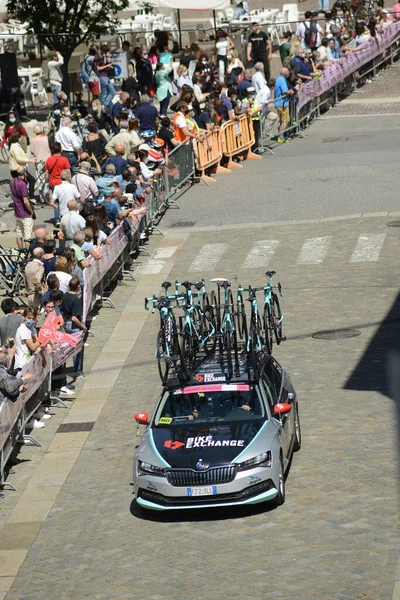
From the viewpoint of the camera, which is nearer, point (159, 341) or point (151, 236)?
point (159, 341)

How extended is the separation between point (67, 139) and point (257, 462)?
1661 centimetres

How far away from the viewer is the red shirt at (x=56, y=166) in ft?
91.2

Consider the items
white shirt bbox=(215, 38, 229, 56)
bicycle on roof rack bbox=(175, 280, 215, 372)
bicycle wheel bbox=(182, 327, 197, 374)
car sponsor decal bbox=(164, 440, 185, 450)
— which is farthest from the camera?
white shirt bbox=(215, 38, 229, 56)

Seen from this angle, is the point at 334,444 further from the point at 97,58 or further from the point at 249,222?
the point at 97,58

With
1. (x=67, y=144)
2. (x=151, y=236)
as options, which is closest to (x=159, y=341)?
(x=151, y=236)

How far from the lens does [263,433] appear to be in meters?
14.7

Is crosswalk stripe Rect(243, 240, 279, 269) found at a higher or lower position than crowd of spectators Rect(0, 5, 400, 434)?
lower

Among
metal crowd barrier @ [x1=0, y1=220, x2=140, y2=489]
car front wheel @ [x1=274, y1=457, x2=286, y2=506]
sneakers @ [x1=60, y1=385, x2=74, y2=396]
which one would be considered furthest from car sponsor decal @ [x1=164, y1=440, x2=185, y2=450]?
sneakers @ [x1=60, y1=385, x2=74, y2=396]

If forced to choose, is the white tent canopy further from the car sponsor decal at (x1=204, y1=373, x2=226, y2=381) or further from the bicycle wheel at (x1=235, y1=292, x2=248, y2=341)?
the car sponsor decal at (x1=204, y1=373, x2=226, y2=381)

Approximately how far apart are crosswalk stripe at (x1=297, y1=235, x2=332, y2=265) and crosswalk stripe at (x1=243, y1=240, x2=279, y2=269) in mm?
598

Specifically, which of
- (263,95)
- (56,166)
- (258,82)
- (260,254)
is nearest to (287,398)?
(260,254)

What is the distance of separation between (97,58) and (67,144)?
25.1 feet

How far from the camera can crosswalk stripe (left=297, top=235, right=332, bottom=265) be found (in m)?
25.1

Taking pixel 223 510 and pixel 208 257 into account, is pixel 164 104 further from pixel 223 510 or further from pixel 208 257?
pixel 223 510
